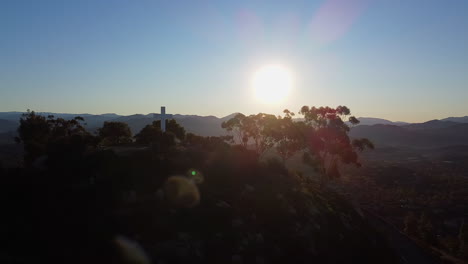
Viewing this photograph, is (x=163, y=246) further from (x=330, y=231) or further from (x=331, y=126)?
(x=331, y=126)

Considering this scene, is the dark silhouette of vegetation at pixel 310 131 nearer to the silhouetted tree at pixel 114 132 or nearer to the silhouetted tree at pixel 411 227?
the silhouetted tree at pixel 411 227

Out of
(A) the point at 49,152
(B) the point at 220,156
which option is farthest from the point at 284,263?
(A) the point at 49,152

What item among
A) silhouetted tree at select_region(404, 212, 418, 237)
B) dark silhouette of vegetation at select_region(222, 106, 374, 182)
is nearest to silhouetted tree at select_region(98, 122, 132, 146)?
dark silhouette of vegetation at select_region(222, 106, 374, 182)

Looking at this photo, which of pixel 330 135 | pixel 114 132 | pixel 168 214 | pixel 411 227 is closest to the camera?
pixel 168 214

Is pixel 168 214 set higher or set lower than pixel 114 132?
lower

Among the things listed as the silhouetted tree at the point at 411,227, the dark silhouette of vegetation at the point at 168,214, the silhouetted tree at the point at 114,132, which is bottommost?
the silhouetted tree at the point at 411,227

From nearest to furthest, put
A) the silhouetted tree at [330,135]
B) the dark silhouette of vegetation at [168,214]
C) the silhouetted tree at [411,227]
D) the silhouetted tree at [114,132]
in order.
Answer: the dark silhouette of vegetation at [168,214] → the silhouetted tree at [411,227] → the silhouetted tree at [114,132] → the silhouetted tree at [330,135]

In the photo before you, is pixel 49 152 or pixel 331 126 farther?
pixel 331 126

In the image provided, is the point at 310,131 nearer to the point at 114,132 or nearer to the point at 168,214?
the point at 114,132

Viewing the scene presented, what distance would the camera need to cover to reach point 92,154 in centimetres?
2109

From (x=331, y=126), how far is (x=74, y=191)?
38.0 m

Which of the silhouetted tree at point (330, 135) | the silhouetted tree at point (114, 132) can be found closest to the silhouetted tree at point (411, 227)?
the silhouetted tree at point (330, 135)

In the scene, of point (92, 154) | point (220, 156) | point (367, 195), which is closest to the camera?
point (92, 154)

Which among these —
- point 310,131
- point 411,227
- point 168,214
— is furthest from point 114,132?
point 411,227
